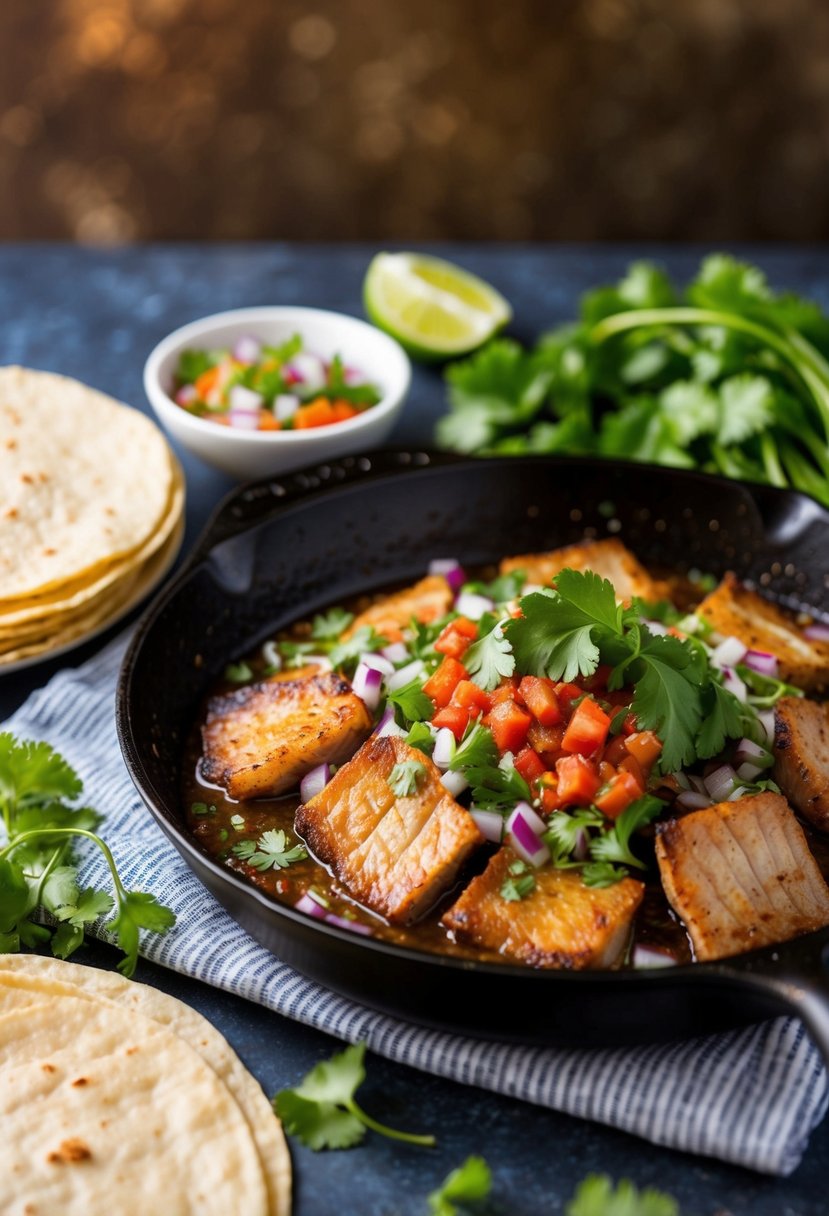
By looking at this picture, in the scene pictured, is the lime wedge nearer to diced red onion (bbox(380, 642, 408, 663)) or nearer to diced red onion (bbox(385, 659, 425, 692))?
diced red onion (bbox(380, 642, 408, 663))

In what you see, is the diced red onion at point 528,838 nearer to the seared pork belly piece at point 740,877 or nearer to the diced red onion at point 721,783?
the seared pork belly piece at point 740,877

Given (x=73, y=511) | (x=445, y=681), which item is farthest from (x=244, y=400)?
(x=445, y=681)

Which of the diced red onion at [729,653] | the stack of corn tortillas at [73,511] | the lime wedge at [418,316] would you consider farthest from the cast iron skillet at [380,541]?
the lime wedge at [418,316]

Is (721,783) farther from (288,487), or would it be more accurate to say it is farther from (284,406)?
(284,406)

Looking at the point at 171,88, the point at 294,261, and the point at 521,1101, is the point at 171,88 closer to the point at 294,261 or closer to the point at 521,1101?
the point at 294,261

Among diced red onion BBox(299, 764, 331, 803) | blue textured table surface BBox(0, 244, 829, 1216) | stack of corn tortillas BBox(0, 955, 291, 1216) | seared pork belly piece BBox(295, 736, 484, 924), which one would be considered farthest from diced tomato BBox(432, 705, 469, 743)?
stack of corn tortillas BBox(0, 955, 291, 1216)

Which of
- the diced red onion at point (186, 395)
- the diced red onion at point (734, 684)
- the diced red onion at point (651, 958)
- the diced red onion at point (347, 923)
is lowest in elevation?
the diced red onion at point (186, 395)
